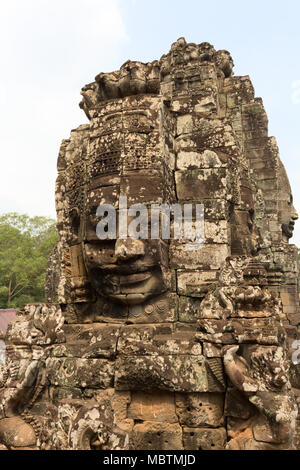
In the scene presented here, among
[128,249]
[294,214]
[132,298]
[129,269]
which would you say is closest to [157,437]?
[132,298]

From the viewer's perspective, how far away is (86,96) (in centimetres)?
554

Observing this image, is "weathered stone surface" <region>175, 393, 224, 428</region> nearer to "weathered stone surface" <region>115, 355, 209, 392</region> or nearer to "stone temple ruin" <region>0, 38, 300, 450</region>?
"stone temple ruin" <region>0, 38, 300, 450</region>

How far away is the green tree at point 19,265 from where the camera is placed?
78.8 ft

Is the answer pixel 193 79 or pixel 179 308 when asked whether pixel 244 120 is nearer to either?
pixel 193 79

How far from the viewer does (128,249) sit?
462 centimetres

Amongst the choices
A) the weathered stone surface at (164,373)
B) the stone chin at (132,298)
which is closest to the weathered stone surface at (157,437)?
the weathered stone surface at (164,373)

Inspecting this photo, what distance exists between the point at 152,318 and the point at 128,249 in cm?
94

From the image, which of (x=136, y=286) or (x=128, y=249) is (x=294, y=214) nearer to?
(x=136, y=286)

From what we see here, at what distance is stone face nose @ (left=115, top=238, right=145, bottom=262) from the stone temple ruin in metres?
0.02

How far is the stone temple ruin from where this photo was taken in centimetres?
390

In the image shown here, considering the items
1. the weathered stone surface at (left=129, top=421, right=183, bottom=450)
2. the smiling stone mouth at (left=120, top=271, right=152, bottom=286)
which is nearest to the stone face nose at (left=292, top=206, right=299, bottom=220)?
the smiling stone mouth at (left=120, top=271, right=152, bottom=286)

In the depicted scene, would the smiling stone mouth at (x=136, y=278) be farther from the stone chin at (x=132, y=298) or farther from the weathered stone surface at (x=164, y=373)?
the weathered stone surface at (x=164, y=373)

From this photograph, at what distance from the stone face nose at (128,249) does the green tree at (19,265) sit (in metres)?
19.2
